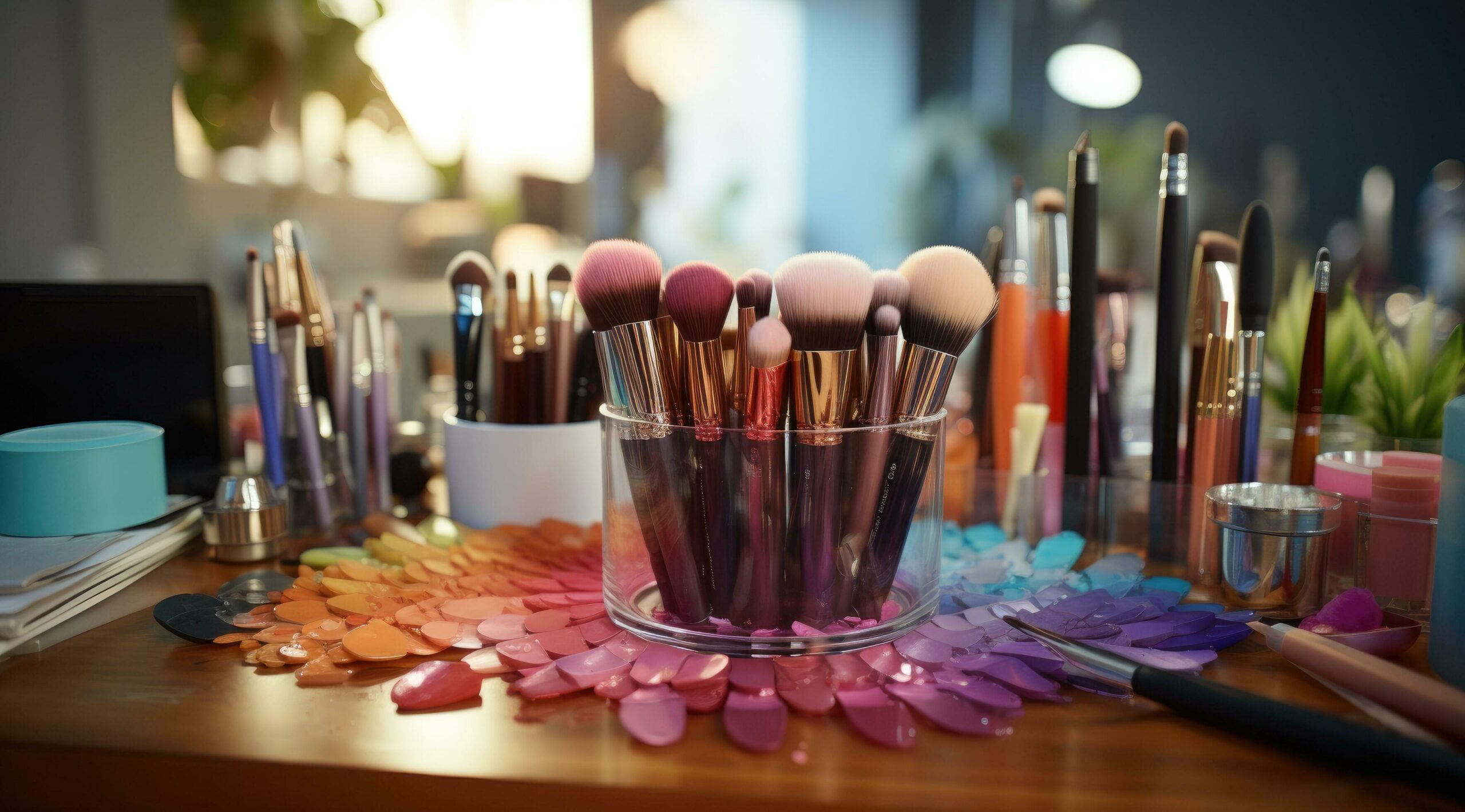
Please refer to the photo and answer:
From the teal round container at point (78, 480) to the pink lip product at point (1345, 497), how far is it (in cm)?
61

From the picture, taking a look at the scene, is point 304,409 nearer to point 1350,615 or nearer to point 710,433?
point 710,433

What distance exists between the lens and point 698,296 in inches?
15.1

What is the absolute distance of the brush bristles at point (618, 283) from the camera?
0.39 meters

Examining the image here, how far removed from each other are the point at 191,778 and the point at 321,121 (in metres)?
0.78

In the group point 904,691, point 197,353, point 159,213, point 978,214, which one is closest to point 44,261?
point 159,213

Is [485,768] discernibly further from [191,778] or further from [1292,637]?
[1292,637]

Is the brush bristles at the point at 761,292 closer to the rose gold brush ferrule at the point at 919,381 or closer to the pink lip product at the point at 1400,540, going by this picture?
the rose gold brush ferrule at the point at 919,381

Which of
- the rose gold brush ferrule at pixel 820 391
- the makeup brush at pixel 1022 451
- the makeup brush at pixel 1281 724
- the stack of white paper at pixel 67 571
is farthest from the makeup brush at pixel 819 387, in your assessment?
the stack of white paper at pixel 67 571

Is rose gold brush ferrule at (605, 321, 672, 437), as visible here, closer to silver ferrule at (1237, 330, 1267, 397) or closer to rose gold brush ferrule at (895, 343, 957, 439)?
rose gold brush ferrule at (895, 343, 957, 439)

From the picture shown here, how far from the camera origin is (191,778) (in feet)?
1.05

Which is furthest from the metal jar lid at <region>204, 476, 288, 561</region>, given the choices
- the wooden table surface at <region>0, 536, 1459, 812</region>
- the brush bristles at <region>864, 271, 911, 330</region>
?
the brush bristles at <region>864, 271, 911, 330</region>

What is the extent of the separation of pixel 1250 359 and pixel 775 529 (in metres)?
0.29

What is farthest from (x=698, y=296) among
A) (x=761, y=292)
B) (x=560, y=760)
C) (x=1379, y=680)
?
(x=1379, y=680)

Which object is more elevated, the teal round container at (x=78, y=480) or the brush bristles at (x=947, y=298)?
the brush bristles at (x=947, y=298)
